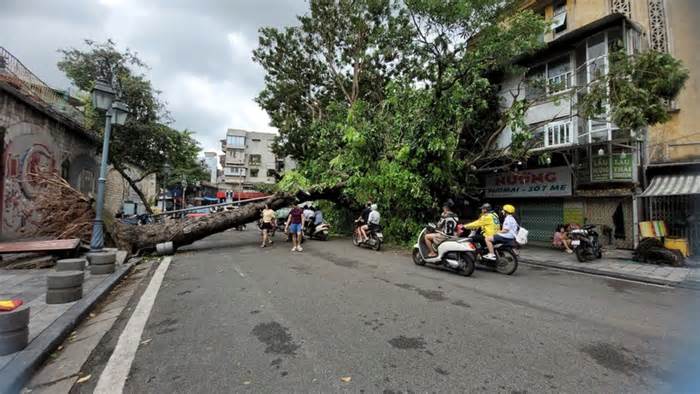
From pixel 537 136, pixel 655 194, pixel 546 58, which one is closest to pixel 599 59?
pixel 546 58

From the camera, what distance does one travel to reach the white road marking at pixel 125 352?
2748 millimetres

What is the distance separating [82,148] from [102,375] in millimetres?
15319

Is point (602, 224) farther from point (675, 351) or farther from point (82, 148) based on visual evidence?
point (82, 148)

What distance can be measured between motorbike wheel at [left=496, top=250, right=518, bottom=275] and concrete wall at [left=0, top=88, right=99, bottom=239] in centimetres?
1301

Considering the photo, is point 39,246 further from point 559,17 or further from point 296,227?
point 559,17

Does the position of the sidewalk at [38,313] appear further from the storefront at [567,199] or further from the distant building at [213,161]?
the distant building at [213,161]

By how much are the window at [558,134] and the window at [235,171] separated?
1932 inches

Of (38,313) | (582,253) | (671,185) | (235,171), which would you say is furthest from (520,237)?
(235,171)

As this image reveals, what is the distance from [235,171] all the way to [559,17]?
49.5m

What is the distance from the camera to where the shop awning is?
30.5ft

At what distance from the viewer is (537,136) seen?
1295 centimetres

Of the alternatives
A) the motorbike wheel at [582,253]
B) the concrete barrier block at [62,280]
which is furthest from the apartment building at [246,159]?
the concrete barrier block at [62,280]

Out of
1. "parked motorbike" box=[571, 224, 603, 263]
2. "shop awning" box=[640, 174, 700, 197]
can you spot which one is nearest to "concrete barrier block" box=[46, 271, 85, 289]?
"parked motorbike" box=[571, 224, 603, 263]

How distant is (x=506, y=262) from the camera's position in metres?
7.53
